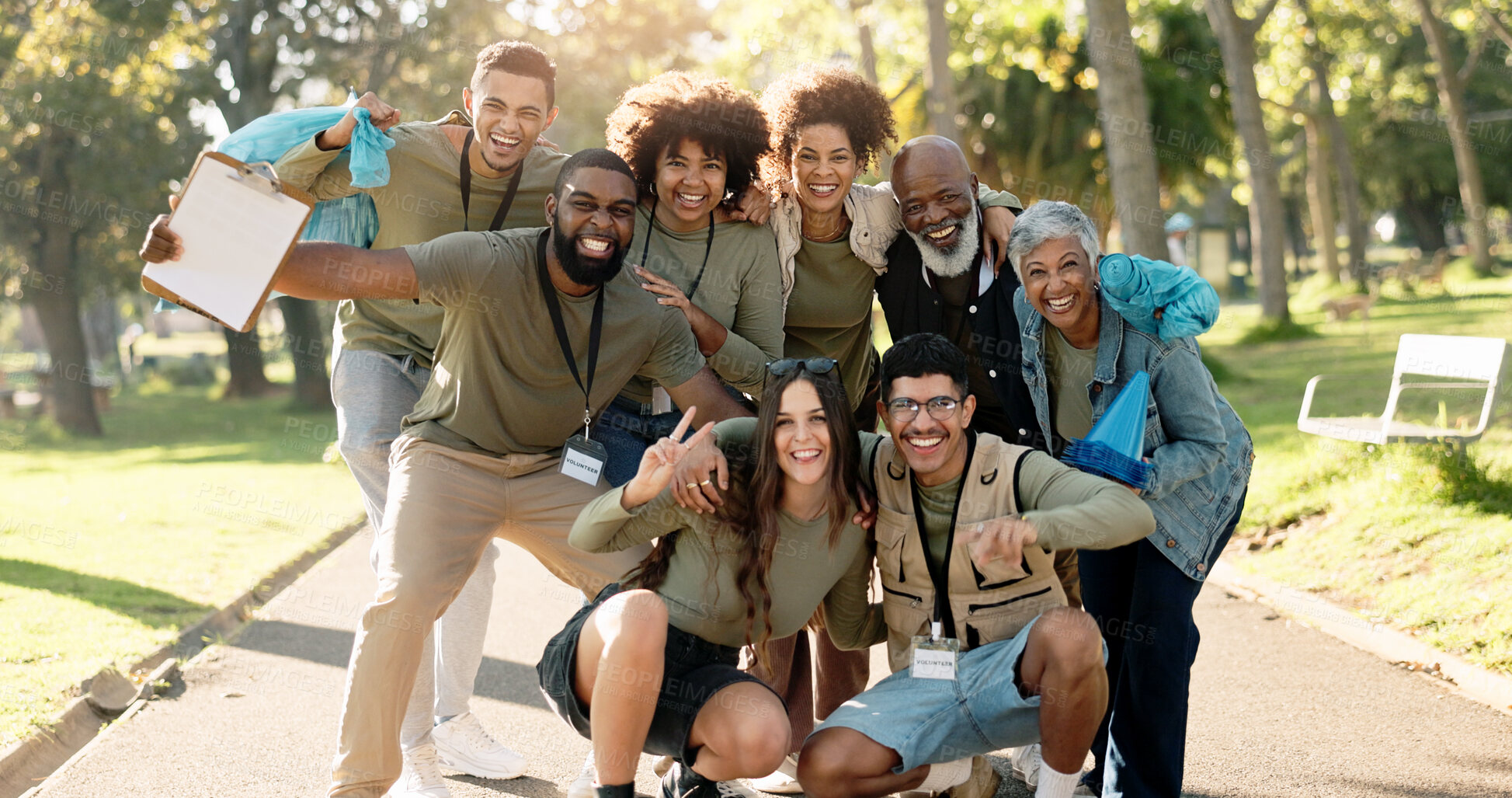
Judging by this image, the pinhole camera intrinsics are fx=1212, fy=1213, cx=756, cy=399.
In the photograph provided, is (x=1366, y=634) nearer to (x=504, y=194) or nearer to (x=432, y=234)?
(x=504, y=194)

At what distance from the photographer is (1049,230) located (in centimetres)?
389

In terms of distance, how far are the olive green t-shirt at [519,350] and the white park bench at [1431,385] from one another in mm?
5013

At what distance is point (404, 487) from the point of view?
156 inches

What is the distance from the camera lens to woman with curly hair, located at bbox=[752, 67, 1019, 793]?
461 centimetres

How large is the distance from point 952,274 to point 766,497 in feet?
4.39

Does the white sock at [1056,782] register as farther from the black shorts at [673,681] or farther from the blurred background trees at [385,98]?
the blurred background trees at [385,98]

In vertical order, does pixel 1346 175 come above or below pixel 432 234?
above

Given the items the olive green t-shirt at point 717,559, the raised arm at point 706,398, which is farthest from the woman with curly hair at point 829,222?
the olive green t-shirt at point 717,559

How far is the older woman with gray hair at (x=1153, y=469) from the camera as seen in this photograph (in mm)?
3734

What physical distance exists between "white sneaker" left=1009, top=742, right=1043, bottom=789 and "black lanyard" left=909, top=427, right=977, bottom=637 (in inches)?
31.9

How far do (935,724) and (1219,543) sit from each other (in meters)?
1.07

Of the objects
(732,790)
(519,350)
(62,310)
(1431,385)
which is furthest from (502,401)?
(62,310)

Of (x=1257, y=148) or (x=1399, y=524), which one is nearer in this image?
(x=1399, y=524)

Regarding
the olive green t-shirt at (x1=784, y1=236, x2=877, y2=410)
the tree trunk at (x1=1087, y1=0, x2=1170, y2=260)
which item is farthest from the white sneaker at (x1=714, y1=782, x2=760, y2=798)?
the tree trunk at (x1=1087, y1=0, x2=1170, y2=260)
